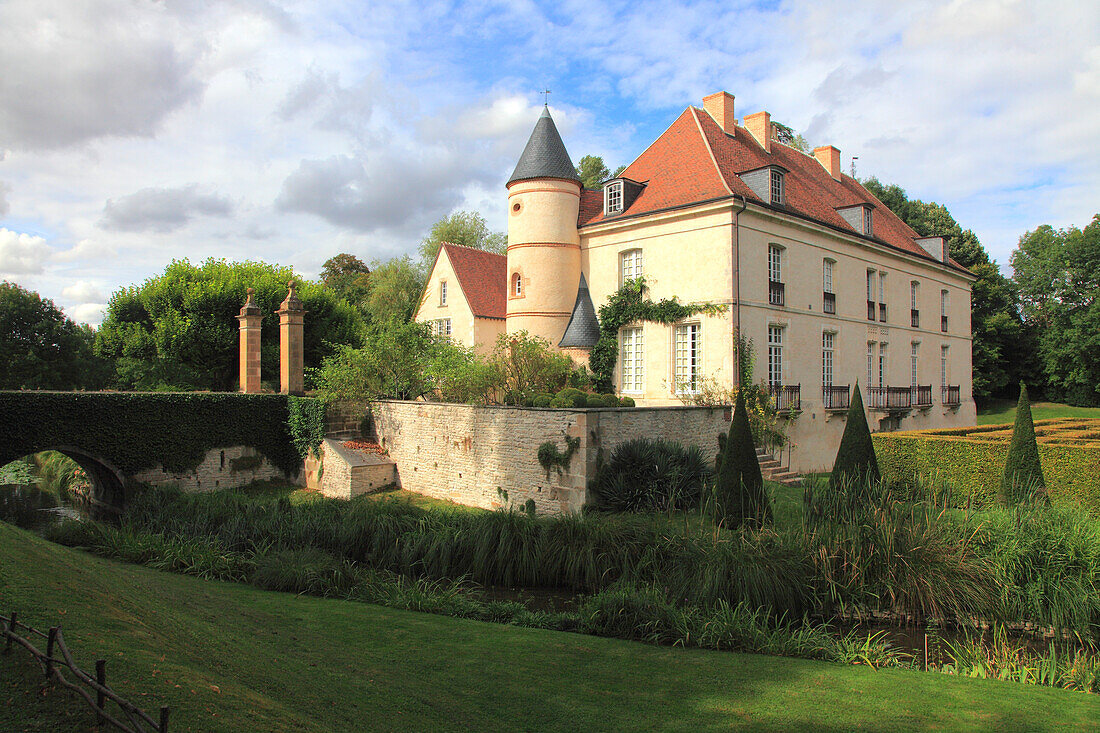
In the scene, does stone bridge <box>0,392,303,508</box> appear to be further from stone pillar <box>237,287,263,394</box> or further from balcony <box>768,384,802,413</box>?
balcony <box>768,384,802,413</box>

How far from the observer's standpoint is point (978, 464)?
1431 cm

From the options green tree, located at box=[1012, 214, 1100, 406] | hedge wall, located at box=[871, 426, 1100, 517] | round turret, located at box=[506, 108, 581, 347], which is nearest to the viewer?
hedge wall, located at box=[871, 426, 1100, 517]

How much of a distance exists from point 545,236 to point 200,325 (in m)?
13.7

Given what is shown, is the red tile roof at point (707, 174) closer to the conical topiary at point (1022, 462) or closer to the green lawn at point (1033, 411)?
the conical topiary at point (1022, 462)

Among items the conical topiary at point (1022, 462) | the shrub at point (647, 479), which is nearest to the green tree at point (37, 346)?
the shrub at point (647, 479)

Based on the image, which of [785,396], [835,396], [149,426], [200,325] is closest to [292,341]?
[149,426]

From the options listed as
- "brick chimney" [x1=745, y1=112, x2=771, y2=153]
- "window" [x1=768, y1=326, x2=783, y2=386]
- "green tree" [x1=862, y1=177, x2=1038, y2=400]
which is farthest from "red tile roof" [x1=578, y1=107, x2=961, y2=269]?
"green tree" [x1=862, y1=177, x2=1038, y2=400]

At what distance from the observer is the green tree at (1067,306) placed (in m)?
34.6

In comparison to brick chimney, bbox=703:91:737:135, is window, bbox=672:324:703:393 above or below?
below

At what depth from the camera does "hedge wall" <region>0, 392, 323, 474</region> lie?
590 inches

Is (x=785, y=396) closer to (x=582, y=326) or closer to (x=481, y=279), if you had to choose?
(x=582, y=326)

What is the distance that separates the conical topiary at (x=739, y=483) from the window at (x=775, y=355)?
325 inches

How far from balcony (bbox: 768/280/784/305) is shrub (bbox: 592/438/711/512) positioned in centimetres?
736

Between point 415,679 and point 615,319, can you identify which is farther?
point 615,319
